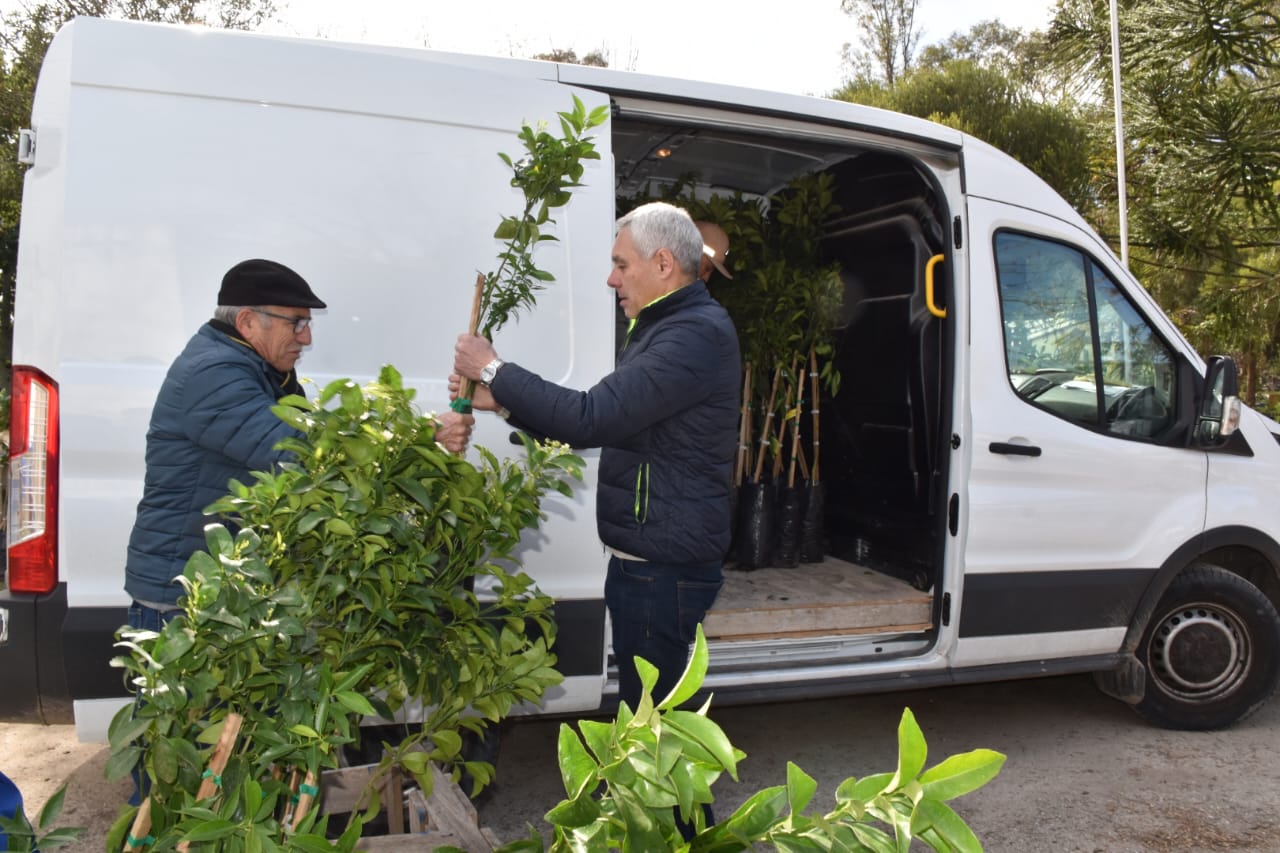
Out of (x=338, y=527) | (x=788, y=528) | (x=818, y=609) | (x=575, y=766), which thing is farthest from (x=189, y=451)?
(x=788, y=528)

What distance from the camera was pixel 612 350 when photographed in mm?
3480

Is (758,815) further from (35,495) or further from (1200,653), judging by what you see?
(1200,653)

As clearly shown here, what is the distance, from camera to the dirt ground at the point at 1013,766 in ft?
12.3

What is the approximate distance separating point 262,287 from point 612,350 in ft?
3.98

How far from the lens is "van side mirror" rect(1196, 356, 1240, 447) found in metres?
4.38

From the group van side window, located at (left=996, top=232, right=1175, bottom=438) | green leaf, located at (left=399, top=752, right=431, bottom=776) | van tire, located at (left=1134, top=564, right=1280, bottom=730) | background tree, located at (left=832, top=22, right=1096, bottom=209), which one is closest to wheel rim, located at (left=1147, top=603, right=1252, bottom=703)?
van tire, located at (left=1134, top=564, right=1280, bottom=730)

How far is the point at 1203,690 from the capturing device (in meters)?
4.70

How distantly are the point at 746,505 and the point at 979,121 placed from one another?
1838 cm

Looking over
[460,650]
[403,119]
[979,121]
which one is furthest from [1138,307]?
[979,121]

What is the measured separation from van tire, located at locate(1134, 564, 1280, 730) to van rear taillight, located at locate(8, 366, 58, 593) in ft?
14.5

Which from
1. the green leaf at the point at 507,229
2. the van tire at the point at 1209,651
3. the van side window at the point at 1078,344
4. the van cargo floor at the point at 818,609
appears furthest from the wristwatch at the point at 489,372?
the van tire at the point at 1209,651

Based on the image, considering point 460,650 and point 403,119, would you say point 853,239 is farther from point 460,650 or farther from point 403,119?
point 460,650

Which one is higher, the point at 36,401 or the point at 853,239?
the point at 853,239

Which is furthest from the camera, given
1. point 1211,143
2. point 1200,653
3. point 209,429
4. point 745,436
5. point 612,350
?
point 1211,143
